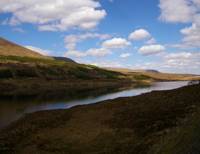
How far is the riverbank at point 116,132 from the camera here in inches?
696

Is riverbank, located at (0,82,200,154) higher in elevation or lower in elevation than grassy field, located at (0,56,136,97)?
lower

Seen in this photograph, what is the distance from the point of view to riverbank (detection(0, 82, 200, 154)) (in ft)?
58.0

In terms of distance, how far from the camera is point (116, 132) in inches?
950

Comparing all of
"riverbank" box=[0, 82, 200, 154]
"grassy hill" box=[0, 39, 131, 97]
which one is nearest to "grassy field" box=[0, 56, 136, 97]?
"grassy hill" box=[0, 39, 131, 97]

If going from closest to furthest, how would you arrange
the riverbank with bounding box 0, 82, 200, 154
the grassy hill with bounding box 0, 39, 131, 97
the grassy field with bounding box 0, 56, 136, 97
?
the riverbank with bounding box 0, 82, 200, 154 → the grassy field with bounding box 0, 56, 136, 97 → the grassy hill with bounding box 0, 39, 131, 97

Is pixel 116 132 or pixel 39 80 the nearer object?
pixel 116 132

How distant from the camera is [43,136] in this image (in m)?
24.8

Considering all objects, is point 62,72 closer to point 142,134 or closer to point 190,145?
point 142,134

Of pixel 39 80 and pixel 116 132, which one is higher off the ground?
pixel 39 80

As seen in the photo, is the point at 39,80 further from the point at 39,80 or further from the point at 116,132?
the point at 116,132

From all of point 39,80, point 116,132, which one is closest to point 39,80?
point 39,80

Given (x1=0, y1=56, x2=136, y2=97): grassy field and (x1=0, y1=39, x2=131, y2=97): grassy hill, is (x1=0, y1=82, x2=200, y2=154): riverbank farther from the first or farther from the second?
(x1=0, y1=39, x2=131, y2=97): grassy hill

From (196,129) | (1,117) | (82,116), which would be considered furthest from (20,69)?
(196,129)

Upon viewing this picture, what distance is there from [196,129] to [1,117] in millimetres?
28025
